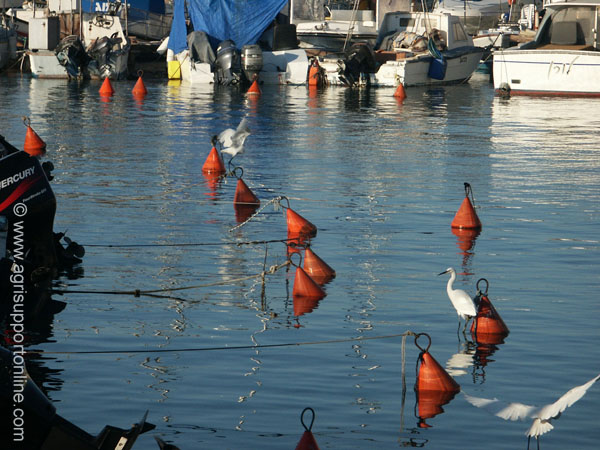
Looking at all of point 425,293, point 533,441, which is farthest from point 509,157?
point 533,441

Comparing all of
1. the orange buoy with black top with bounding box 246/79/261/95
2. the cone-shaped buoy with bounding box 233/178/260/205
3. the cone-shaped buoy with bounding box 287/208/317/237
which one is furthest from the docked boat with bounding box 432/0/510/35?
the cone-shaped buoy with bounding box 287/208/317/237

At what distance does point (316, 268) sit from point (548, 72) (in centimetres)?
2955

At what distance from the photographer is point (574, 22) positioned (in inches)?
1668

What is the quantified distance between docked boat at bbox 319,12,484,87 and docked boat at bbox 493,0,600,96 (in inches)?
208

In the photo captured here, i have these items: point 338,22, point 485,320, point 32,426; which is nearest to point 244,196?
point 485,320

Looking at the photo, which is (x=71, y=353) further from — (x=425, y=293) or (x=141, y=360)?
(x=425, y=293)

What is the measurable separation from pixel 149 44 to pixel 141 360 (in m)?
44.8

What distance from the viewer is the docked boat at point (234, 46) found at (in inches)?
1869

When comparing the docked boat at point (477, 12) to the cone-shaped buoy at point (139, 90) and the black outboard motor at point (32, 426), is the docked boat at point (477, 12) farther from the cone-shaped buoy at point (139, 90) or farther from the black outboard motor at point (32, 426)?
the black outboard motor at point (32, 426)

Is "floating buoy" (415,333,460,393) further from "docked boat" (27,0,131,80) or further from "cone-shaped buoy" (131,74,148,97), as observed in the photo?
"docked boat" (27,0,131,80)

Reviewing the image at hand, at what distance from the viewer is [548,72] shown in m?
41.4

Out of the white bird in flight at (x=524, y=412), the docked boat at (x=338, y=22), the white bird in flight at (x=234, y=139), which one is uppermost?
the docked boat at (x=338, y=22)

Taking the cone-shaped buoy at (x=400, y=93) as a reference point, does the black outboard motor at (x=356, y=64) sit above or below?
above

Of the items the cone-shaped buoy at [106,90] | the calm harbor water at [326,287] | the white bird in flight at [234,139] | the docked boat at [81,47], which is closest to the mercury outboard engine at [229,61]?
the docked boat at [81,47]
